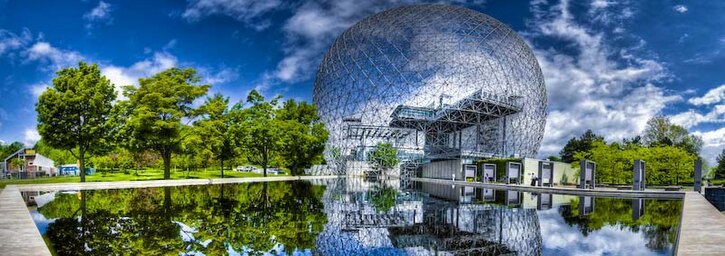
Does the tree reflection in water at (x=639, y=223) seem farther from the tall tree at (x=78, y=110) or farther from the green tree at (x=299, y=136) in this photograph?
the green tree at (x=299, y=136)

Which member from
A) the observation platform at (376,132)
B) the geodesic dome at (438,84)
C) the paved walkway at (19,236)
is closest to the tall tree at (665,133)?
the geodesic dome at (438,84)

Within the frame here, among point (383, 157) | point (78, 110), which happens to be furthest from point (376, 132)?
point (78, 110)

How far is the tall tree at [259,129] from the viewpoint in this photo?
42.5m

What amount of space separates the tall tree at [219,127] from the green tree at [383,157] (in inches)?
854

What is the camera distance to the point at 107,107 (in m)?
33.7

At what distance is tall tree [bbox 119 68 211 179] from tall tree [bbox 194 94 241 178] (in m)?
1.43

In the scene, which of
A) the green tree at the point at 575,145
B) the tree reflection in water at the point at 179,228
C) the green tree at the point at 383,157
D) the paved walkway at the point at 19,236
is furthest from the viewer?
the green tree at the point at 575,145

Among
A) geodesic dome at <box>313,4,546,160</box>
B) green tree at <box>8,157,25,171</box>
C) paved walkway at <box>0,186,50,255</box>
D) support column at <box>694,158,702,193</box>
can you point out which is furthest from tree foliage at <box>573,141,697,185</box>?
green tree at <box>8,157,25,171</box>

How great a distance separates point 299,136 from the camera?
46062 mm

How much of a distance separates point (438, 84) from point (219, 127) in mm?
26976

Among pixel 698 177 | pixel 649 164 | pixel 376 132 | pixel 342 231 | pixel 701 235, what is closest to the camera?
pixel 701 235

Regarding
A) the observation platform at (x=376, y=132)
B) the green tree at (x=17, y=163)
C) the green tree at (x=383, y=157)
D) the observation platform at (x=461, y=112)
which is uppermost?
the observation platform at (x=461, y=112)

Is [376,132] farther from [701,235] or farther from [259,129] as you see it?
[701,235]

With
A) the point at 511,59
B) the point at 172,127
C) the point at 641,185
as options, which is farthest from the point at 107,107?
the point at 511,59
